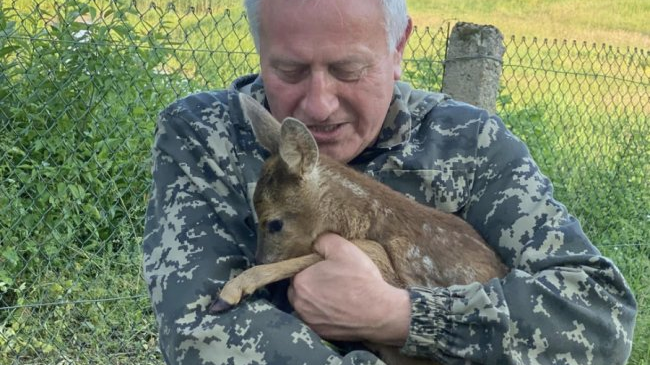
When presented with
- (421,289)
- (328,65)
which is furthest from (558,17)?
(421,289)

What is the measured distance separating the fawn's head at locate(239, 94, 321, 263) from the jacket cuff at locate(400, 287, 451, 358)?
590 millimetres

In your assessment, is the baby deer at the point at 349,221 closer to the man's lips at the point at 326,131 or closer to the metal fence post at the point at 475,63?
the man's lips at the point at 326,131

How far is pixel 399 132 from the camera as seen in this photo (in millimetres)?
3562

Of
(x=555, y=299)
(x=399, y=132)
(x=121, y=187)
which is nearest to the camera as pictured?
(x=555, y=299)

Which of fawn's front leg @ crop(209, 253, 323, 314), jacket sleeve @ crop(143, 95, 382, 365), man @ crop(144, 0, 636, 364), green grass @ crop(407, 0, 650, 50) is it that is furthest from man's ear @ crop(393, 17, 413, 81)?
green grass @ crop(407, 0, 650, 50)

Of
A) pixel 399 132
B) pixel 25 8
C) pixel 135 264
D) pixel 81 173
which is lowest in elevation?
pixel 135 264

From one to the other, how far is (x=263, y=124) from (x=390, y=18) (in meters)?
0.60

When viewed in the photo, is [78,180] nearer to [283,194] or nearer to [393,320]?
[283,194]

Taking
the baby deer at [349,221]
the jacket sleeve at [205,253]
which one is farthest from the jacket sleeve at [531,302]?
the jacket sleeve at [205,253]

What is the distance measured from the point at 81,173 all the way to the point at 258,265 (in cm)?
374

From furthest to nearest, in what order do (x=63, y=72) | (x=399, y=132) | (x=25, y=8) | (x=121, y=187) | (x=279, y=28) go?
(x=25, y=8) < (x=121, y=187) < (x=63, y=72) < (x=399, y=132) < (x=279, y=28)

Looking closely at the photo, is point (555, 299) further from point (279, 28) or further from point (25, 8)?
point (25, 8)

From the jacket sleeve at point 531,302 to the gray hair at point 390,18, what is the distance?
26.0 inches

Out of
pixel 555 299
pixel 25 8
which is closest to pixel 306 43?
pixel 555 299
